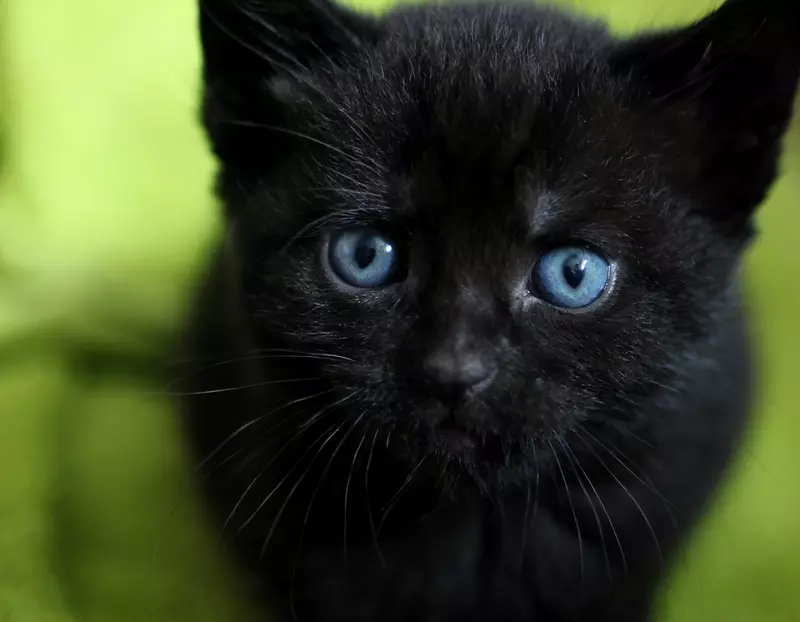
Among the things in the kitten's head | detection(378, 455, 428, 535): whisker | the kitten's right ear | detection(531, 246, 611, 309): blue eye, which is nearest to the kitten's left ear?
the kitten's head

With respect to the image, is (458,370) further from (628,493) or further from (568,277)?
(628,493)

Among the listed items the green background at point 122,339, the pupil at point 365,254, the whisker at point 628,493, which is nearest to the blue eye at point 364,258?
the pupil at point 365,254

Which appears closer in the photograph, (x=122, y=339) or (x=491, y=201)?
(x=491, y=201)

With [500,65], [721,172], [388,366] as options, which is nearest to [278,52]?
[500,65]

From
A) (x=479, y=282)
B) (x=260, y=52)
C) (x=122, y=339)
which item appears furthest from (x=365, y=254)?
(x=122, y=339)

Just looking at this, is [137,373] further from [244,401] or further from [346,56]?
[346,56]

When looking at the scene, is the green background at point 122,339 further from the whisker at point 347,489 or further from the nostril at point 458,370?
the nostril at point 458,370

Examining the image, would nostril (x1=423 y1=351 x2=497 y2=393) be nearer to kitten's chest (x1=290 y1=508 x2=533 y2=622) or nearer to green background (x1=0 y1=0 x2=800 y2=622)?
kitten's chest (x1=290 y1=508 x2=533 y2=622)
